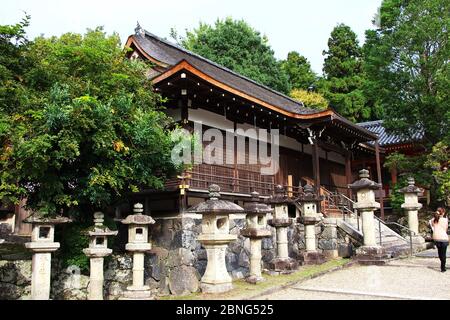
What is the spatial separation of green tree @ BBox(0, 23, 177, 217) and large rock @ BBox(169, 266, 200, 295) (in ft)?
7.95

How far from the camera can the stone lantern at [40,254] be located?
8.38 meters

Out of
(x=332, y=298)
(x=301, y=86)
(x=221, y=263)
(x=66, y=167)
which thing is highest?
(x=301, y=86)

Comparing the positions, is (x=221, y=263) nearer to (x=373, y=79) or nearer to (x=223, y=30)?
(x=373, y=79)

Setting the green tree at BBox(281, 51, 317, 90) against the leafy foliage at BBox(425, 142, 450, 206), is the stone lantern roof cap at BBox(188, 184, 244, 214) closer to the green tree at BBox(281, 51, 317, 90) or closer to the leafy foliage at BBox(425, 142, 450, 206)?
the leafy foliage at BBox(425, 142, 450, 206)

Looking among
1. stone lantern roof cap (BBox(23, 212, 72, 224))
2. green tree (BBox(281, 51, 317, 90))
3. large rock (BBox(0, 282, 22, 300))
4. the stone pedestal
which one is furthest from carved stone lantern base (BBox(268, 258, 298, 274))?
green tree (BBox(281, 51, 317, 90))

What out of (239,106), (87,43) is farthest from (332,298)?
(87,43)

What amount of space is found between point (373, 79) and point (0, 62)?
16361mm

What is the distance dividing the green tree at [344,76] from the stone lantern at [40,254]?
29.8 metres

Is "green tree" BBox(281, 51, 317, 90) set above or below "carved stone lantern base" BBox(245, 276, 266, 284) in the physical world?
above

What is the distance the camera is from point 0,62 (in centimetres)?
944

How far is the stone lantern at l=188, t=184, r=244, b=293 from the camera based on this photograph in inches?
355

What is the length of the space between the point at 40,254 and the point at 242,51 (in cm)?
2596

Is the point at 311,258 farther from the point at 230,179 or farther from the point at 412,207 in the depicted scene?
the point at 412,207

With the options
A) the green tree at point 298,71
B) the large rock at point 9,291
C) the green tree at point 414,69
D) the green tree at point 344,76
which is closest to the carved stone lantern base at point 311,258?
the large rock at point 9,291
